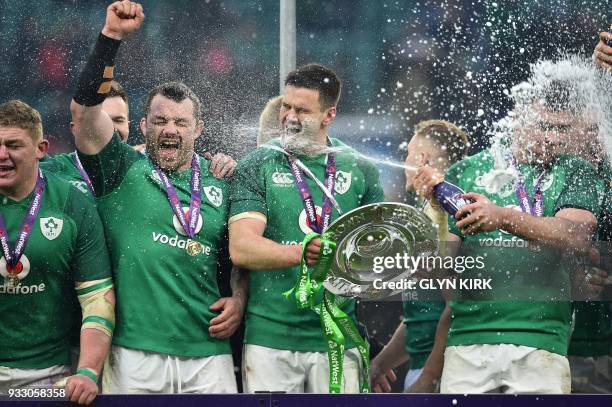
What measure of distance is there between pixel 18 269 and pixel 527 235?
196cm

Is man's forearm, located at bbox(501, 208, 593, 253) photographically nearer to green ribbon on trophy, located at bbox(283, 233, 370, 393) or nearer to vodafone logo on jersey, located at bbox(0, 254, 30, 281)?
green ribbon on trophy, located at bbox(283, 233, 370, 393)

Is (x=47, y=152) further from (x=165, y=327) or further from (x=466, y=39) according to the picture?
(x=466, y=39)

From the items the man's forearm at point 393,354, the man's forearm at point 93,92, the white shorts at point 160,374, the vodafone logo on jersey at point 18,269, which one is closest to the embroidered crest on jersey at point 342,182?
the man's forearm at point 393,354

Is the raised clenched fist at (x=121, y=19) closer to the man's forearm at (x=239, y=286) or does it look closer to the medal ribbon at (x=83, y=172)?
the medal ribbon at (x=83, y=172)

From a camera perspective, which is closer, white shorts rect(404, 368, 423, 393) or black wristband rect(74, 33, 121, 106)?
black wristband rect(74, 33, 121, 106)

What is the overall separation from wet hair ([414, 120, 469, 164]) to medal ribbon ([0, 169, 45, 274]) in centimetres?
147

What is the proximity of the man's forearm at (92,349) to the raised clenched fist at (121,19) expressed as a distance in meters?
1.13

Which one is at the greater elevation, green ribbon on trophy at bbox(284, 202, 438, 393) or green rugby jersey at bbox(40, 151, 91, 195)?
green rugby jersey at bbox(40, 151, 91, 195)

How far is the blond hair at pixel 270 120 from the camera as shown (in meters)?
4.29

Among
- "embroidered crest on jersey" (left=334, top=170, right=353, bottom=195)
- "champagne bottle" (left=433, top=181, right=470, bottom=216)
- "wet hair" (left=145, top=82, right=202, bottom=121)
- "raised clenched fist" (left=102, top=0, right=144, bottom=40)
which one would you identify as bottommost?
"champagne bottle" (left=433, top=181, right=470, bottom=216)

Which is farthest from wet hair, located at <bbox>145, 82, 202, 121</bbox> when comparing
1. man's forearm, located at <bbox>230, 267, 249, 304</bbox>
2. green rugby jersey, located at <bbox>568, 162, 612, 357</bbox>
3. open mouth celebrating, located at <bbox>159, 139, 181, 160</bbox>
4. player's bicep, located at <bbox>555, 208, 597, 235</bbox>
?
green rugby jersey, located at <bbox>568, 162, 612, 357</bbox>

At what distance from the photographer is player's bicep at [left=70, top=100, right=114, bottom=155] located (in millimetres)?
4266

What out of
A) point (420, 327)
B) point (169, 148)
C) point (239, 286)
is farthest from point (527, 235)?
point (169, 148)

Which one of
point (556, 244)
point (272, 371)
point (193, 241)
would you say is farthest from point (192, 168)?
point (556, 244)
